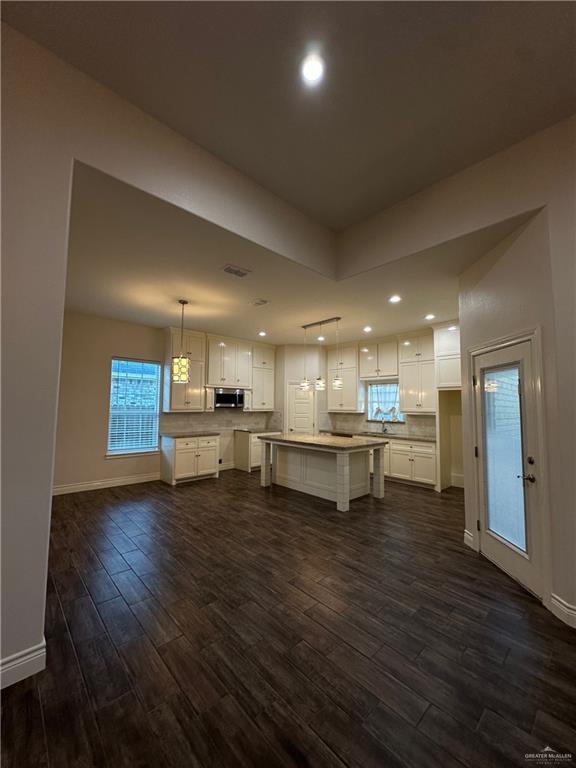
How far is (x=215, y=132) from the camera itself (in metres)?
2.37

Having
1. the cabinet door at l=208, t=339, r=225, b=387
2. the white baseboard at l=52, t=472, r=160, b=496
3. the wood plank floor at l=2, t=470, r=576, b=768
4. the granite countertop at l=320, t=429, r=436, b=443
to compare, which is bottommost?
the wood plank floor at l=2, t=470, r=576, b=768

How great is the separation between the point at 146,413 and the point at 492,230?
6.13 m

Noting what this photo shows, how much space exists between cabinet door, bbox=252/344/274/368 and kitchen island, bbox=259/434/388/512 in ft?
8.31

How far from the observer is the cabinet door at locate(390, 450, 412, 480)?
19.4 ft

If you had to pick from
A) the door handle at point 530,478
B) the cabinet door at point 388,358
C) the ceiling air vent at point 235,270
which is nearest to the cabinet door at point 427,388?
the cabinet door at point 388,358

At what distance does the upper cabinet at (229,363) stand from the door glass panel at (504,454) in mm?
5025

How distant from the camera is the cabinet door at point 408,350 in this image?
6191 millimetres

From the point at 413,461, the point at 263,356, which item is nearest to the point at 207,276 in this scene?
the point at 263,356

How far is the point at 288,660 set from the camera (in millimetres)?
1799

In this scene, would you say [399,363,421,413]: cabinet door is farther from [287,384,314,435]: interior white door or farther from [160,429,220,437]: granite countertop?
[160,429,220,437]: granite countertop

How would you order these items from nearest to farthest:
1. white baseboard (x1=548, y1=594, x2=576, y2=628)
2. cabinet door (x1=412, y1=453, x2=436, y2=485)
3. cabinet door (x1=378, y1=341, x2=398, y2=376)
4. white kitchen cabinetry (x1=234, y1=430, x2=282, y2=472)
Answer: white baseboard (x1=548, y1=594, x2=576, y2=628) → cabinet door (x1=412, y1=453, x2=436, y2=485) → cabinet door (x1=378, y1=341, x2=398, y2=376) → white kitchen cabinetry (x1=234, y1=430, x2=282, y2=472)

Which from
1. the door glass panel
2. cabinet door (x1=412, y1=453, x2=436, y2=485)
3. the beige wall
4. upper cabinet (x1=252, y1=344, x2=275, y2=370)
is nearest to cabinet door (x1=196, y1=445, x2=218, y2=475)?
the beige wall

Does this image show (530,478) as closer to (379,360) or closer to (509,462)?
(509,462)

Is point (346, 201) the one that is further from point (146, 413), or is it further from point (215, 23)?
point (146, 413)
